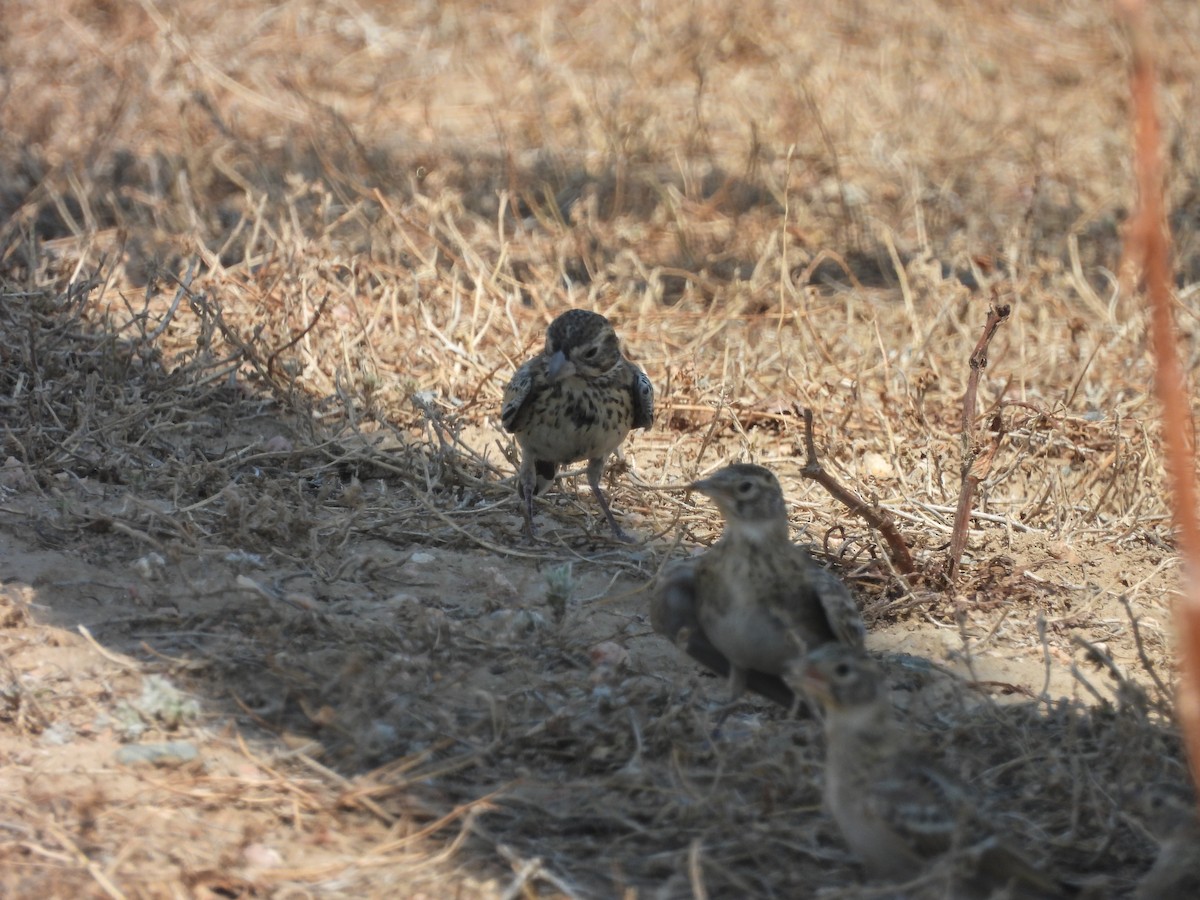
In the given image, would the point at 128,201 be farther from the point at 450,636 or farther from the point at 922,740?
the point at 922,740

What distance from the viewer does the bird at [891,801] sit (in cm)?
365

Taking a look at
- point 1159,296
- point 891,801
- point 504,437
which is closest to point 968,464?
point 891,801

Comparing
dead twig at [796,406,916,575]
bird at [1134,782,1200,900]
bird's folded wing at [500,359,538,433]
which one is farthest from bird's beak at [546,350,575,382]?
bird at [1134,782,1200,900]

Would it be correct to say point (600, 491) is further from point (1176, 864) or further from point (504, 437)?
point (1176, 864)

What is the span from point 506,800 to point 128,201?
22.3 feet

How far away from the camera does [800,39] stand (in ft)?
43.8

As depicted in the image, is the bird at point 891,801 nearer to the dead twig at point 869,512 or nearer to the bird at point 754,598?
the bird at point 754,598

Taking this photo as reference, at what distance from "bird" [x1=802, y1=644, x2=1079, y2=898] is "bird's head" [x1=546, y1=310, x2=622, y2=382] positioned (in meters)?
2.55

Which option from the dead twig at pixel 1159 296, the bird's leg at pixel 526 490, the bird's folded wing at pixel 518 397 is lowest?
the bird's leg at pixel 526 490

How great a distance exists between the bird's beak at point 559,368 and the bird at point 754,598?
1.55m

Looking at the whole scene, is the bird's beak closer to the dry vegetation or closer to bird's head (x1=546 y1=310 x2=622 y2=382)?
bird's head (x1=546 y1=310 x2=622 y2=382)

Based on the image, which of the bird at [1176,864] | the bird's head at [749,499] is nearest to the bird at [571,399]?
the bird's head at [749,499]

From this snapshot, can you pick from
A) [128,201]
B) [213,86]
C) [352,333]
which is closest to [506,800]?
[352,333]

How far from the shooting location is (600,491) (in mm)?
6621
